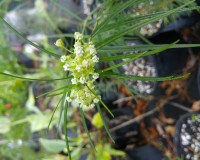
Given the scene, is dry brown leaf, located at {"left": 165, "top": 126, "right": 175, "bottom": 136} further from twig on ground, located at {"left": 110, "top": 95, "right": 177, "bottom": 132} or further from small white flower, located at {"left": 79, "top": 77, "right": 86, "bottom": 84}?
small white flower, located at {"left": 79, "top": 77, "right": 86, "bottom": 84}

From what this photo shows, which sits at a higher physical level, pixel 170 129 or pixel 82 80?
pixel 82 80

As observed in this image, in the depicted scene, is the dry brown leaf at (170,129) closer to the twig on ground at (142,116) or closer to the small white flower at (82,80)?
the twig on ground at (142,116)

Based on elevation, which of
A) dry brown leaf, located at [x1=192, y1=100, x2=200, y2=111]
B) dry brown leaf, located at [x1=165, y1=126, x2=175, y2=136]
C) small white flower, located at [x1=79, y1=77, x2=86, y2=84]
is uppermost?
small white flower, located at [x1=79, y1=77, x2=86, y2=84]

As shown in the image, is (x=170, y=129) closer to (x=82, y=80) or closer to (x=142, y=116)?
(x=142, y=116)

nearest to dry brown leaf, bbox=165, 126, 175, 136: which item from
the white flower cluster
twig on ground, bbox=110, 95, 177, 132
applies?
twig on ground, bbox=110, 95, 177, 132

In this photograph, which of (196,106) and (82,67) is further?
(196,106)

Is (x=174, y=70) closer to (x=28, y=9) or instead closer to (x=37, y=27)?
(x=37, y=27)

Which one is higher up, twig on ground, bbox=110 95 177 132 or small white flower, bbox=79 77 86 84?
small white flower, bbox=79 77 86 84

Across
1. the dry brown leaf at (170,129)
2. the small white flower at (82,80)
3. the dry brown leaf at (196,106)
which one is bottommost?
the dry brown leaf at (170,129)

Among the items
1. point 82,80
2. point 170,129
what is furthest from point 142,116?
point 82,80

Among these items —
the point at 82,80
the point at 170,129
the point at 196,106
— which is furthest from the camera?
the point at 170,129

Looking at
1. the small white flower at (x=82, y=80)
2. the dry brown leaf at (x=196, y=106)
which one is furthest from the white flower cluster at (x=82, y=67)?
the dry brown leaf at (x=196, y=106)

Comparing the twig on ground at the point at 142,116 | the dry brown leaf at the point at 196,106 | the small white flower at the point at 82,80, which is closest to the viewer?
the small white flower at the point at 82,80
